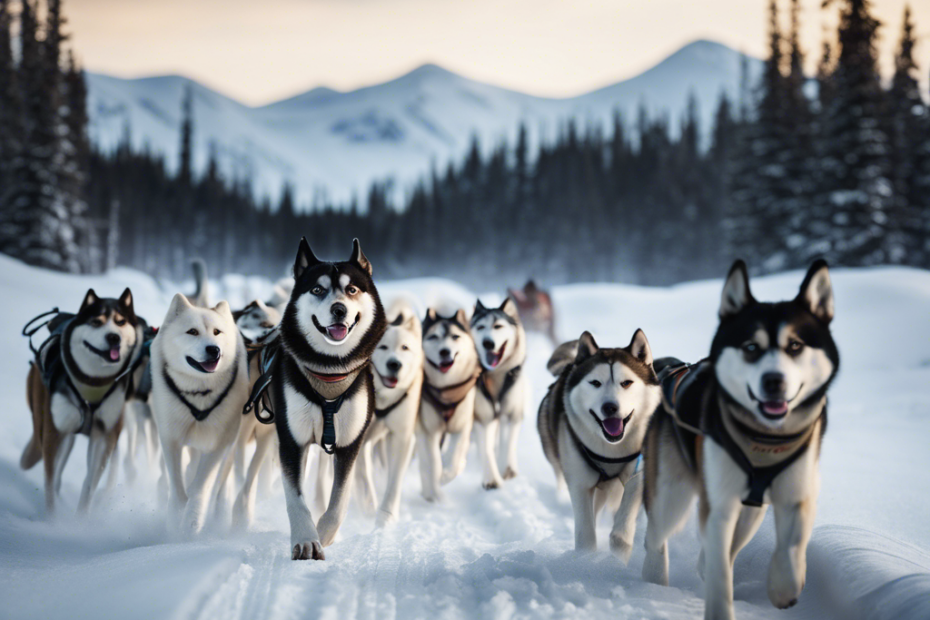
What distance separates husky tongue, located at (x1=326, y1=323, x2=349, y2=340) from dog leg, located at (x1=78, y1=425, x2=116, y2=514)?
85.3 inches

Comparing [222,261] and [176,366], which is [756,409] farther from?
[222,261]

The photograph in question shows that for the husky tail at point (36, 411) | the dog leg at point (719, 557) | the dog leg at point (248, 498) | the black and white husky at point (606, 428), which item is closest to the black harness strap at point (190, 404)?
the dog leg at point (248, 498)

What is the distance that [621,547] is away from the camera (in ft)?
10.2

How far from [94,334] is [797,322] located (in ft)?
12.8

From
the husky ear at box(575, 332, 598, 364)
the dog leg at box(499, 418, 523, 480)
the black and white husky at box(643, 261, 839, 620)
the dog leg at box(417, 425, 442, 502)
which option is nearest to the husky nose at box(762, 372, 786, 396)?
the black and white husky at box(643, 261, 839, 620)

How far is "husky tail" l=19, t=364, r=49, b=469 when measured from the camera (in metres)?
A: 4.36

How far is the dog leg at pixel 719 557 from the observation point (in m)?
2.11

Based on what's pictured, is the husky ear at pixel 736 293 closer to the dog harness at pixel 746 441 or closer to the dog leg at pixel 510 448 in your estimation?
the dog harness at pixel 746 441

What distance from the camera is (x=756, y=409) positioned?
2.05 m

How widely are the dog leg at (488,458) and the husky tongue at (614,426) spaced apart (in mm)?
2110

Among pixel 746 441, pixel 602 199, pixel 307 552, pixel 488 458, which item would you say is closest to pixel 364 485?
pixel 488 458

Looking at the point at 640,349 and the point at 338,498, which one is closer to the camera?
the point at 338,498

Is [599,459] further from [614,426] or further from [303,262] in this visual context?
[303,262]

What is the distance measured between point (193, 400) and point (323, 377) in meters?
0.94
